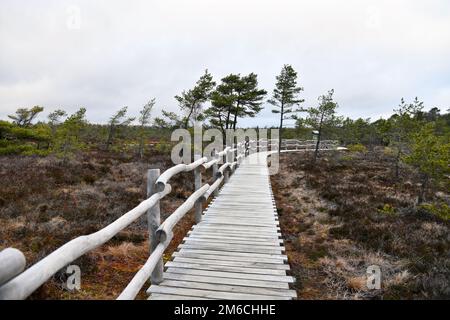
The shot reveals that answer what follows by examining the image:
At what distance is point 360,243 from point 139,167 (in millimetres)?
12312

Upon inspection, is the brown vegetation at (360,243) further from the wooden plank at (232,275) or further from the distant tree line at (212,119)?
the distant tree line at (212,119)

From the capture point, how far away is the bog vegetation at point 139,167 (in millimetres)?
6946

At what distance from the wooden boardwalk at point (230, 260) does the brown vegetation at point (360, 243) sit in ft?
1.81

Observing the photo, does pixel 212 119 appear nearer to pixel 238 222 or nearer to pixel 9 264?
pixel 238 222

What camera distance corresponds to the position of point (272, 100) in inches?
1204

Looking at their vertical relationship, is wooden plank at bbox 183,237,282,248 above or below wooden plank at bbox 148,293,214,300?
above

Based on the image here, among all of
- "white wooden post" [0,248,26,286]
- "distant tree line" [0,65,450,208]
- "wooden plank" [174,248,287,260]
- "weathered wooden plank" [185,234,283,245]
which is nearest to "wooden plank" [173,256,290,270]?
"wooden plank" [174,248,287,260]

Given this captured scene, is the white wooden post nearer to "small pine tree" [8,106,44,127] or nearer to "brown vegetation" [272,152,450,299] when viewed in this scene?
"brown vegetation" [272,152,450,299]

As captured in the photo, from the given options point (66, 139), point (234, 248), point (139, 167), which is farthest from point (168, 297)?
point (66, 139)

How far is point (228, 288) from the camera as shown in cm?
375

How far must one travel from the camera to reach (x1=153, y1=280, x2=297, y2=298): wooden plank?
144 inches

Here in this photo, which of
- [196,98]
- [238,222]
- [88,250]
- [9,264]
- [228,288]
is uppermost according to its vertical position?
[196,98]

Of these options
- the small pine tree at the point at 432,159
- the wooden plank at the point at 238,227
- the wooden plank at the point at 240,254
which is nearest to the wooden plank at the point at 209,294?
the wooden plank at the point at 240,254
